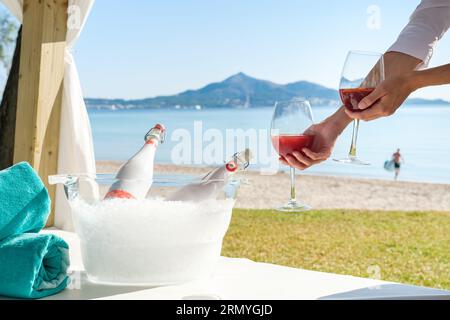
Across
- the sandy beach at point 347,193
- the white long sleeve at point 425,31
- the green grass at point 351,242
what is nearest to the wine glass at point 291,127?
the white long sleeve at point 425,31

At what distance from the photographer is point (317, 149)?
1.32m

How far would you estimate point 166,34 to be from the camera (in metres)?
20.2

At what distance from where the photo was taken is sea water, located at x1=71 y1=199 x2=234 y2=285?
1.08m

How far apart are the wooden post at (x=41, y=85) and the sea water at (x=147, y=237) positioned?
1.89 metres

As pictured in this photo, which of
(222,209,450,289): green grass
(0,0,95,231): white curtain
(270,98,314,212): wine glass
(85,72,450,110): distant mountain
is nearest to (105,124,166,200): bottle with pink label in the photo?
(270,98,314,212): wine glass

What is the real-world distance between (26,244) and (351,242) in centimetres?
519

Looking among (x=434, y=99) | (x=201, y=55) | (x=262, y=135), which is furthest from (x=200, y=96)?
(x=434, y=99)

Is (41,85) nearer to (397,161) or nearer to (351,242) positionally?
(351,242)

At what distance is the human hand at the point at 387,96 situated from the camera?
1242mm

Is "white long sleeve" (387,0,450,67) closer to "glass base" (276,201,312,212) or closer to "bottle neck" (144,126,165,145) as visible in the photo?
"glass base" (276,201,312,212)

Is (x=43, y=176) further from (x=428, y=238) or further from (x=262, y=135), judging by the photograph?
(x=262, y=135)

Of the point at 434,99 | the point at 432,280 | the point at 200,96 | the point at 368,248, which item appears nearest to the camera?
the point at 432,280

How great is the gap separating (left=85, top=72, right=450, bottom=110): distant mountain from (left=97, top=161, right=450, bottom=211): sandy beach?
27.2 feet

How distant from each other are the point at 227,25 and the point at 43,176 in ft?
57.8
